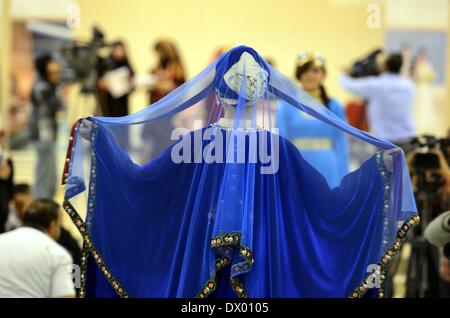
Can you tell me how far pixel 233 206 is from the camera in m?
4.27

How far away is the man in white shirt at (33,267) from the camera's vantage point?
461 centimetres

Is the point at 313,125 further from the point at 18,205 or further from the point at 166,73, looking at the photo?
the point at 166,73

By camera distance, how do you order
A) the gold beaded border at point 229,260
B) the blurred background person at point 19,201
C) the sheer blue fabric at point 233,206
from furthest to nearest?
1. the blurred background person at point 19,201
2. the sheer blue fabric at point 233,206
3. the gold beaded border at point 229,260

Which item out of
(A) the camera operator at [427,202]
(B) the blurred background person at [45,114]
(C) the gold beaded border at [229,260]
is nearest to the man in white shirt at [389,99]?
(A) the camera operator at [427,202]

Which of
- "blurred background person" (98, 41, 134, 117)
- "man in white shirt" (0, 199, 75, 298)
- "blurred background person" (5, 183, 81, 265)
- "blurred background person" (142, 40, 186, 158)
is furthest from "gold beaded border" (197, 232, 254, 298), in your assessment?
"blurred background person" (98, 41, 134, 117)

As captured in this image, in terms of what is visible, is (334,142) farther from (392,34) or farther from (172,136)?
(392,34)

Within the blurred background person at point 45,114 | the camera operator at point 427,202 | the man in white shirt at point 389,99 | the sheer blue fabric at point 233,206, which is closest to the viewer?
the sheer blue fabric at point 233,206

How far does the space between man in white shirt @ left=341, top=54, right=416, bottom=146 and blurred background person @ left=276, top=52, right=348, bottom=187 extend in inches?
66.5

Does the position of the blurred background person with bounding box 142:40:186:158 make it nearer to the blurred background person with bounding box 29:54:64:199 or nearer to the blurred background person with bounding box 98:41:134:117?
the blurred background person with bounding box 98:41:134:117

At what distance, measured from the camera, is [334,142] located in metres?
6.51

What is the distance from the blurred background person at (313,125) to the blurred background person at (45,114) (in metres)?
2.79

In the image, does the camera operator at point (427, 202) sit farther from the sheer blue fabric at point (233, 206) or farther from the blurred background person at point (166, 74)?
the blurred background person at point (166, 74)

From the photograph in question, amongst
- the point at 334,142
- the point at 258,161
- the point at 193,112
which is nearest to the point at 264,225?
the point at 258,161

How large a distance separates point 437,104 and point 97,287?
6.46 m
